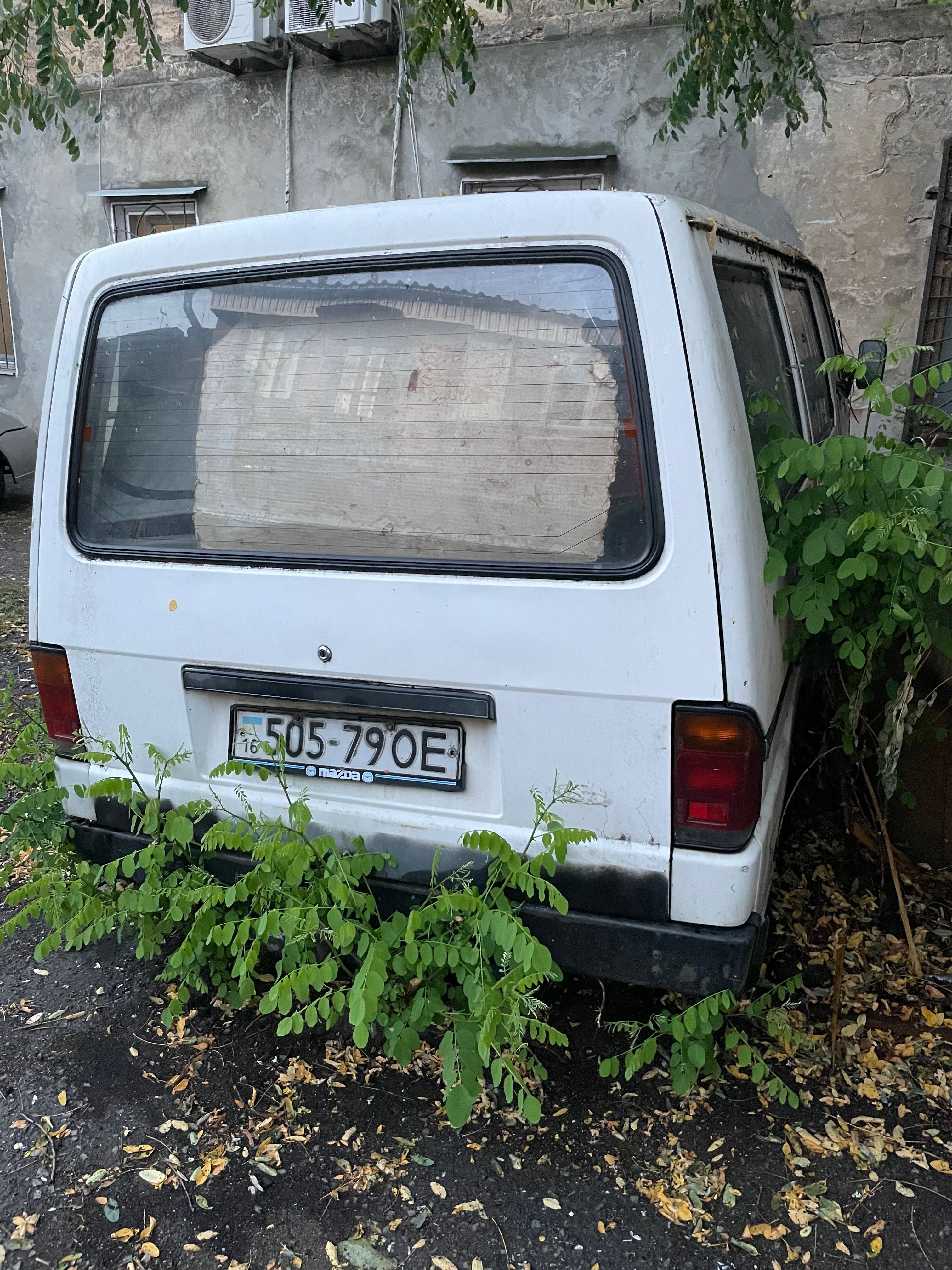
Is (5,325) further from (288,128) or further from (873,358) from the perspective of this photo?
(873,358)

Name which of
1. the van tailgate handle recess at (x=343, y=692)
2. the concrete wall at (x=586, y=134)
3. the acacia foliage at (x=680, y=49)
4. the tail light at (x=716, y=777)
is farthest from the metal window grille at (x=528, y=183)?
the tail light at (x=716, y=777)

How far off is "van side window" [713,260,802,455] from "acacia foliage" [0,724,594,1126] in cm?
102

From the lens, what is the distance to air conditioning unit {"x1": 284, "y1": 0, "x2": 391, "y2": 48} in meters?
7.45

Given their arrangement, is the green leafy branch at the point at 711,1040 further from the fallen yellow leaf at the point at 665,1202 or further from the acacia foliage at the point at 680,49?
the acacia foliage at the point at 680,49

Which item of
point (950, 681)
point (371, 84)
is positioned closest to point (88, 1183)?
point (950, 681)

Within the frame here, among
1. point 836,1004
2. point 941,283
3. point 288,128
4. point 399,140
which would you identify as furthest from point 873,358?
point 288,128

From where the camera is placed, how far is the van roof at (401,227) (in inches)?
76.8

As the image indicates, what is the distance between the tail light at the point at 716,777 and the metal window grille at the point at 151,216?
29.3 feet

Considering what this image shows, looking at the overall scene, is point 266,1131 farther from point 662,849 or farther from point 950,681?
point 950,681

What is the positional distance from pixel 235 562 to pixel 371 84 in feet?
24.2

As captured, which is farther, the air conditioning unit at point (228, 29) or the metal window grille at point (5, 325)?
the metal window grille at point (5, 325)

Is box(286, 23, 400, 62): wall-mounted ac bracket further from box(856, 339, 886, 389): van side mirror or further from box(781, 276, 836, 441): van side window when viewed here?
box(856, 339, 886, 389): van side mirror

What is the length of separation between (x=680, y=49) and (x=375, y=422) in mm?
6261

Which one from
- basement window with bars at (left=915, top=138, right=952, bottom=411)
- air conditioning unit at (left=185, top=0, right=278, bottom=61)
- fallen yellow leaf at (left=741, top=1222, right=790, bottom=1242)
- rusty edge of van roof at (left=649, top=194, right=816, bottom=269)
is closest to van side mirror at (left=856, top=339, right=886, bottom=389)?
rusty edge of van roof at (left=649, top=194, right=816, bottom=269)
